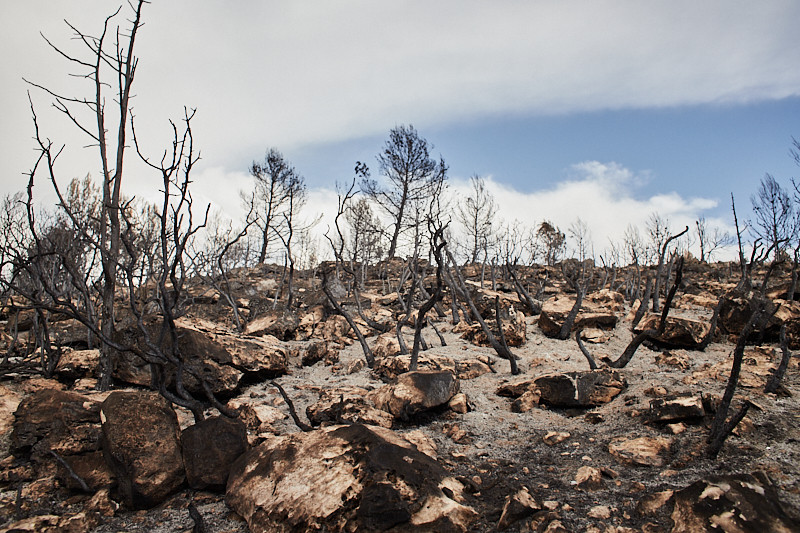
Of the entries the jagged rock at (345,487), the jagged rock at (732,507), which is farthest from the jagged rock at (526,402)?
the jagged rock at (732,507)

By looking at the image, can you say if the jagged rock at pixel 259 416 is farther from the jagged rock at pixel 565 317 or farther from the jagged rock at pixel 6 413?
the jagged rock at pixel 565 317

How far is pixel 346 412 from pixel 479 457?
4.12 ft

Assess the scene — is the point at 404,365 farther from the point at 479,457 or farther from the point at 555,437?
the point at 555,437

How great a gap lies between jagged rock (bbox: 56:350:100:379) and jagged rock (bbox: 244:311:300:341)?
97.8 inches

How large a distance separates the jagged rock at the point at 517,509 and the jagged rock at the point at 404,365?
2708 mm

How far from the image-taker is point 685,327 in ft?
19.3

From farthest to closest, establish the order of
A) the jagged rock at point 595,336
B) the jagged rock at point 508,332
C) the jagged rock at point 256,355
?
the jagged rock at point 595,336 → the jagged rock at point 508,332 → the jagged rock at point 256,355

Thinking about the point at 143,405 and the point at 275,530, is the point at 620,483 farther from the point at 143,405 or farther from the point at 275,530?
the point at 143,405

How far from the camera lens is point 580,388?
4266mm

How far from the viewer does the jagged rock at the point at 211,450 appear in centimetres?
301

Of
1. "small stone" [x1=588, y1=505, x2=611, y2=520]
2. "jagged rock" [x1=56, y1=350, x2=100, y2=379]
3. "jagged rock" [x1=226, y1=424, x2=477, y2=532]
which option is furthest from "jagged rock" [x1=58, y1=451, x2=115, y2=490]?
"small stone" [x1=588, y1=505, x2=611, y2=520]

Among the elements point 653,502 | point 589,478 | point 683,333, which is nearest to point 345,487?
point 589,478

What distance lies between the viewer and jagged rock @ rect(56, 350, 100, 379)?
4.76 m

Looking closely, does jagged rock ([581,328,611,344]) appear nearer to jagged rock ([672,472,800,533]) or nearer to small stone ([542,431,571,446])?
small stone ([542,431,571,446])
